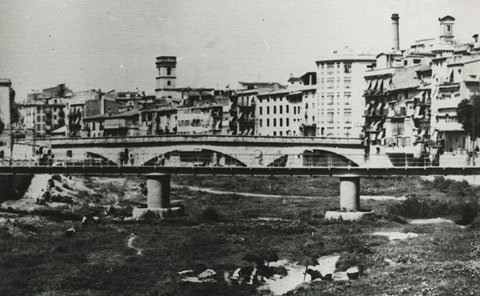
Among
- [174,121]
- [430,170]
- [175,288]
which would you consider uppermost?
[174,121]

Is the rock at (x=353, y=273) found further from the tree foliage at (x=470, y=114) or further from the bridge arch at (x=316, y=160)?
the bridge arch at (x=316, y=160)

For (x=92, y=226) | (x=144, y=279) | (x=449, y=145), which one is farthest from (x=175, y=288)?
(x=449, y=145)

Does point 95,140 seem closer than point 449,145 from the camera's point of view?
No

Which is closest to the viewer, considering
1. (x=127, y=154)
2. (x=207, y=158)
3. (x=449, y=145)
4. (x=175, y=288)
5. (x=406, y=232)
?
(x=175, y=288)

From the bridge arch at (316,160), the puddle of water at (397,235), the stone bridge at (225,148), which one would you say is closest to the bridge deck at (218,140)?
the stone bridge at (225,148)

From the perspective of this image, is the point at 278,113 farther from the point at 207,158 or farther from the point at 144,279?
the point at 144,279

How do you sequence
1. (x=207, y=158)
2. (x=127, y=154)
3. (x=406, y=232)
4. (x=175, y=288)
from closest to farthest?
(x=175, y=288) < (x=406, y=232) < (x=127, y=154) < (x=207, y=158)

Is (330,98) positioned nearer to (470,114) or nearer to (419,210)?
(470,114)
